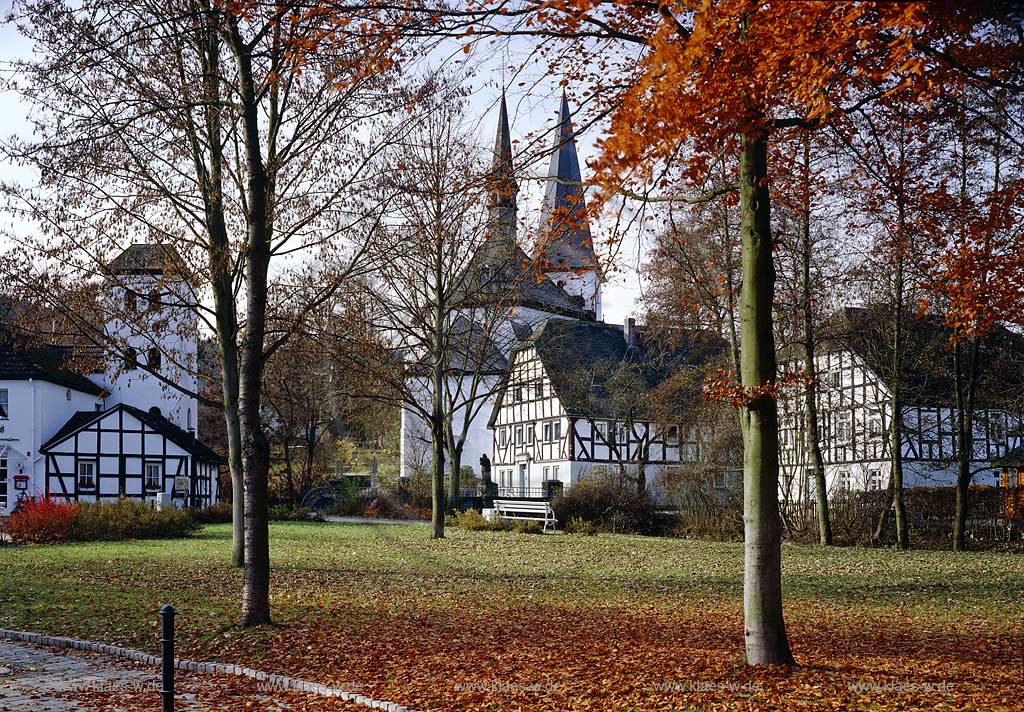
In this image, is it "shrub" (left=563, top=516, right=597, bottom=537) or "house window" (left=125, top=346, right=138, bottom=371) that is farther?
"shrub" (left=563, top=516, right=597, bottom=537)

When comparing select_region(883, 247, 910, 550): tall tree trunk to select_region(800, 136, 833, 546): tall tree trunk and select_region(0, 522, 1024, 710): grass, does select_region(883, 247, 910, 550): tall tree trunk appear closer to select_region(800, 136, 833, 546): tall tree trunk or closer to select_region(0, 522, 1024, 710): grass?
select_region(800, 136, 833, 546): tall tree trunk

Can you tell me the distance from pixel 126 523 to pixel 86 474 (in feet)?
54.9

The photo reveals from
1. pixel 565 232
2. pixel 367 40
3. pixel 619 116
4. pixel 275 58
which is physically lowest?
pixel 565 232

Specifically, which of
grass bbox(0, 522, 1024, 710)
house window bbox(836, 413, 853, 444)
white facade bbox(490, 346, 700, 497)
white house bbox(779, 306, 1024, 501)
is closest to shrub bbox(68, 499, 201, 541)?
grass bbox(0, 522, 1024, 710)

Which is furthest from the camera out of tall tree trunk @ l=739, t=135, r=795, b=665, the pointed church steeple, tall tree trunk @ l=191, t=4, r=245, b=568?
tall tree trunk @ l=191, t=4, r=245, b=568

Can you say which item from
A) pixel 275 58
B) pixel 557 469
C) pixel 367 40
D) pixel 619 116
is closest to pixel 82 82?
pixel 275 58

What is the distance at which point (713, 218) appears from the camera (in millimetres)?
25422

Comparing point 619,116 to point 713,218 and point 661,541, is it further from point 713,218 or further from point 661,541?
point 661,541

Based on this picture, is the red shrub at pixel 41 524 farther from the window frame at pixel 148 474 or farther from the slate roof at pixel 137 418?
the window frame at pixel 148 474

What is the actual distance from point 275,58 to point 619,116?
5.20 metres

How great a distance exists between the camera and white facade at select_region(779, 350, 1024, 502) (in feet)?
107

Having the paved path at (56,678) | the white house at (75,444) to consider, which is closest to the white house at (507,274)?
the paved path at (56,678)

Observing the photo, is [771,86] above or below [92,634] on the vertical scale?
above

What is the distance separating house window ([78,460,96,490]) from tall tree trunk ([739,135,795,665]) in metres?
41.0
